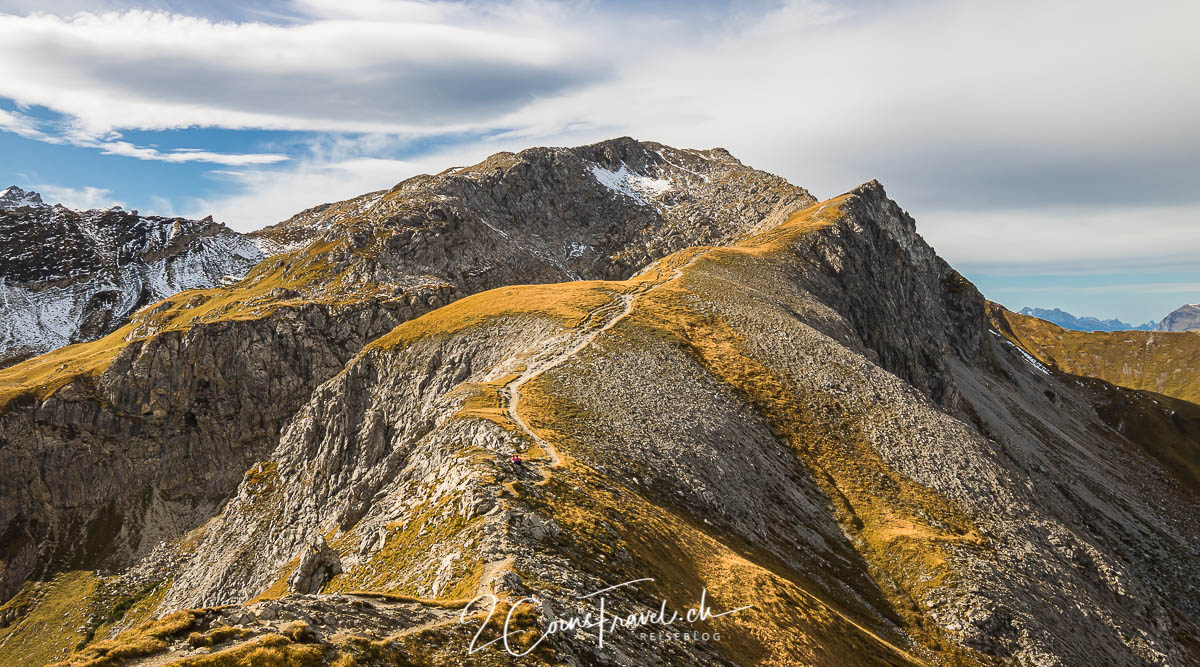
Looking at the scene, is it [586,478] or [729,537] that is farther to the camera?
[729,537]

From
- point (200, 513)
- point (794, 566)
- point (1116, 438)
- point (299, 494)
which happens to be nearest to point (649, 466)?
point (794, 566)

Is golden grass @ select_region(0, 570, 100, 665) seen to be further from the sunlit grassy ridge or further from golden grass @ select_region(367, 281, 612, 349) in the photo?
the sunlit grassy ridge

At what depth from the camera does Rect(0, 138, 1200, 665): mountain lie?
26656mm

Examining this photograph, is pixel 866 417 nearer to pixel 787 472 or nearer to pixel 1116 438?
pixel 787 472

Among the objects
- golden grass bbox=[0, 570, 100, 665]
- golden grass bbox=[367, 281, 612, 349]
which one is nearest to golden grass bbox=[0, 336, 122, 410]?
golden grass bbox=[0, 570, 100, 665]

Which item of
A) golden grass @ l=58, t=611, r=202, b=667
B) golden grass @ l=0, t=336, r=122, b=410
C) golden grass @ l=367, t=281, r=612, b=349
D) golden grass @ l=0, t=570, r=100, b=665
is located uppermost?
golden grass @ l=367, t=281, r=612, b=349

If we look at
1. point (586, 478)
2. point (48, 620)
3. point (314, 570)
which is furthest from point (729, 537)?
point (48, 620)

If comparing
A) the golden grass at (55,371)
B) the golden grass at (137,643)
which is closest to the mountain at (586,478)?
the golden grass at (137,643)

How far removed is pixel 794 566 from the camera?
4344cm

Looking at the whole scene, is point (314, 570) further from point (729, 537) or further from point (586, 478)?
point (729, 537)

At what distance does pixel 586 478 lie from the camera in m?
36.0

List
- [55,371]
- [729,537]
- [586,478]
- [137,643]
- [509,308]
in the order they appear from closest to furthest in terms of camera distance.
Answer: [137,643] → [586,478] → [729,537] → [509,308] → [55,371]

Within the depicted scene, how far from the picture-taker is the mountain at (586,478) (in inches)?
1049

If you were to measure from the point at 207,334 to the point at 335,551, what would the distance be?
4421 inches
